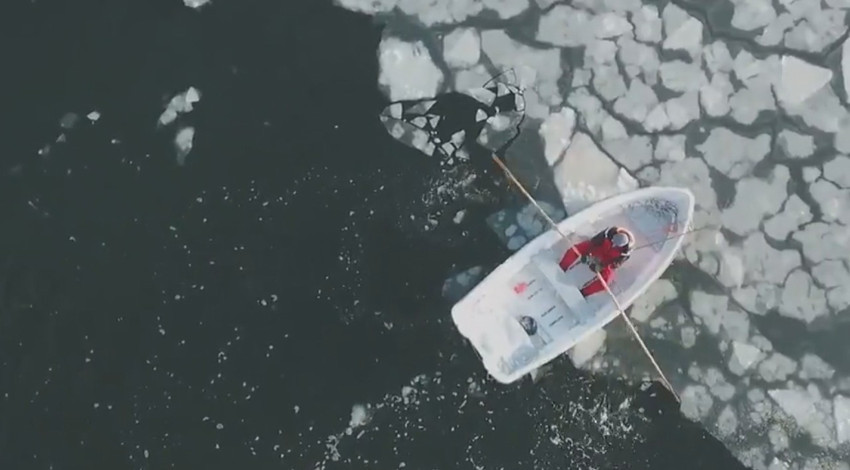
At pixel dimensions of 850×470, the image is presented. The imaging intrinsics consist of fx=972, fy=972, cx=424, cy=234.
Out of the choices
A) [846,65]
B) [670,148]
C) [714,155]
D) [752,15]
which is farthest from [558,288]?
[846,65]

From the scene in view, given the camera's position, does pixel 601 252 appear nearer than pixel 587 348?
Yes

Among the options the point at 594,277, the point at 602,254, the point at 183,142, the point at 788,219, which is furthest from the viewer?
the point at 183,142

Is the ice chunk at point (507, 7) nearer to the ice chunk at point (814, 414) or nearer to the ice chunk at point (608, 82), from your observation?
the ice chunk at point (608, 82)

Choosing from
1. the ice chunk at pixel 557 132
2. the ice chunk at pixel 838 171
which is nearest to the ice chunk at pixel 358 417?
the ice chunk at pixel 557 132

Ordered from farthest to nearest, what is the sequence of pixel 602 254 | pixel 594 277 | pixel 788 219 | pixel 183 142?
pixel 183 142 < pixel 788 219 < pixel 594 277 < pixel 602 254

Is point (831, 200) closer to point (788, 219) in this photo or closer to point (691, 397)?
point (788, 219)

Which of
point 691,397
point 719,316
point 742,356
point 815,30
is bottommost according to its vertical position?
point 691,397

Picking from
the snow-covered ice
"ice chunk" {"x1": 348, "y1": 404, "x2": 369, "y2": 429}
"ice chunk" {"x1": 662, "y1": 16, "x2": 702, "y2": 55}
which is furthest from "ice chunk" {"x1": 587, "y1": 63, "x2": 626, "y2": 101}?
"ice chunk" {"x1": 348, "y1": 404, "x2": 369, "y2": 429}
